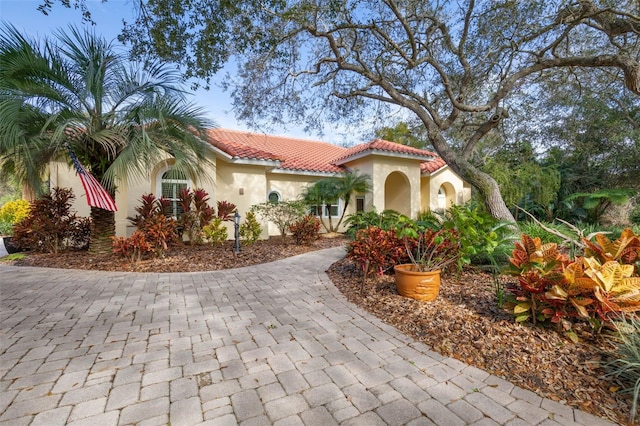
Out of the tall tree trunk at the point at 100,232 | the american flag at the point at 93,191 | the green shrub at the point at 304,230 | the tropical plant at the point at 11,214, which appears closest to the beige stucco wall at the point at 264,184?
the tall tree trunk at the point at 100,232

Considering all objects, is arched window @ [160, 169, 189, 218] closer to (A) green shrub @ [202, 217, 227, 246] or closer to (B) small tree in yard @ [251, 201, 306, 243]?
(A) green shrub @ [202, 217, 227, 246]

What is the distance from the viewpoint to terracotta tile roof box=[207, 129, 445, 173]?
40.5ft

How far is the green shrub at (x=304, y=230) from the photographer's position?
34.8 feet

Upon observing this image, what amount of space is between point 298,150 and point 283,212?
282 inches

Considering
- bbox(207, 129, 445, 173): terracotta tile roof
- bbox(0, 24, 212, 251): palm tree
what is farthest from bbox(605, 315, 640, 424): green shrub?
bbox(207, 129, 445, 173): terracotta tile roof

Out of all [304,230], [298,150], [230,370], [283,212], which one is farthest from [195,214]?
[298,150]

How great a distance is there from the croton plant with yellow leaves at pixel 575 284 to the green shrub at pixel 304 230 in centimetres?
741

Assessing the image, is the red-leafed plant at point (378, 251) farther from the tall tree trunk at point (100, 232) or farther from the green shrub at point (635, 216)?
the green shrub at point (635, 216)

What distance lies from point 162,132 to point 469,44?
9835mm

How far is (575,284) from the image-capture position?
310 centimetres

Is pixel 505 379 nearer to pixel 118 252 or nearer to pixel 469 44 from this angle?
pixel 118 252

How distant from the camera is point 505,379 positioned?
106 inches

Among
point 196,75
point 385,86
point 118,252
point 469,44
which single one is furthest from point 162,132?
point 469,44

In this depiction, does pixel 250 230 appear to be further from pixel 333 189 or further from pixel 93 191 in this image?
pixel 93 191
